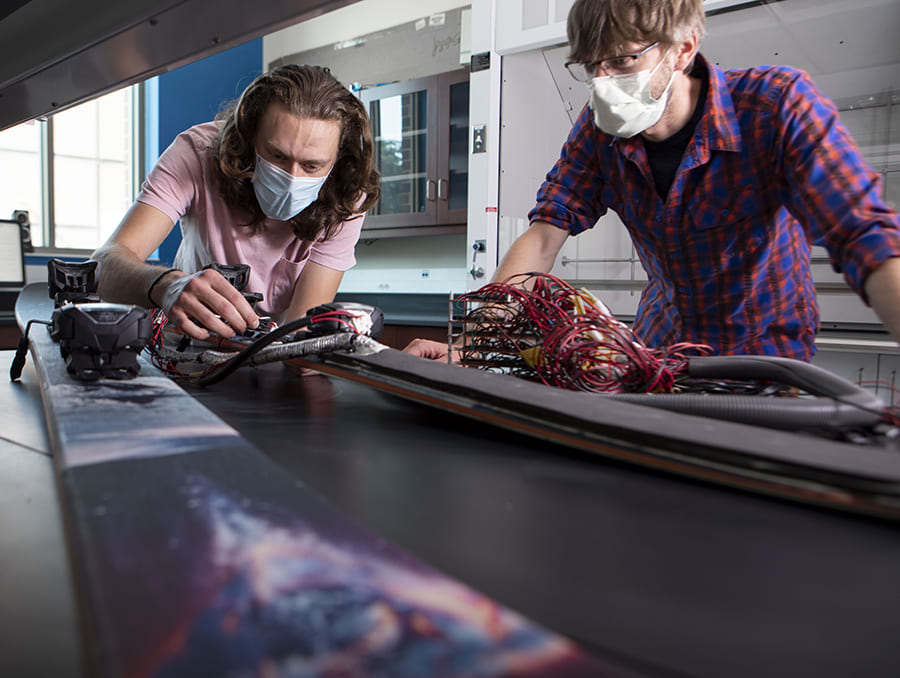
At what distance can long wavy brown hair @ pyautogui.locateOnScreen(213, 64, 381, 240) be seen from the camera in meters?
1.29

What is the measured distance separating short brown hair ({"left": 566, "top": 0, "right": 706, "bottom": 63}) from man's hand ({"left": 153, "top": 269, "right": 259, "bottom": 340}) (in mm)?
727

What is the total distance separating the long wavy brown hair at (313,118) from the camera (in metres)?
1.29

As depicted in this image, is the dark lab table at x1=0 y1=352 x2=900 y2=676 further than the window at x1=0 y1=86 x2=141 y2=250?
No

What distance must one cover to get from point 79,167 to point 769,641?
16.5 ft

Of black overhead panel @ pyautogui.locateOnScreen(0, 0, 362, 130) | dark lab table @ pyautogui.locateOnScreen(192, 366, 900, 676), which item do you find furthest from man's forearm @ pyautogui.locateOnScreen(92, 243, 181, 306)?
dark lab table @ pyautogui.locateOnScreen(192, 366, 900, 676)

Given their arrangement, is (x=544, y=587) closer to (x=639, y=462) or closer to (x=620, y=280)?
(x=639, y=462)

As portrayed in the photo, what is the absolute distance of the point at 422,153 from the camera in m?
3.38

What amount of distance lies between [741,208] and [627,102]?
0.27 m

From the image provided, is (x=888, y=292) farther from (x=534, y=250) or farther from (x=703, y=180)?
(x=534, y=250)

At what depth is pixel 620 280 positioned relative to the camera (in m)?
2.37

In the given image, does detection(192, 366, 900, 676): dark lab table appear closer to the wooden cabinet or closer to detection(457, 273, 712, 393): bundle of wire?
detection(457, 273, 712, 393): bundle of wire

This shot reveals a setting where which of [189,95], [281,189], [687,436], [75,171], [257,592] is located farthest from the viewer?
[75,171]

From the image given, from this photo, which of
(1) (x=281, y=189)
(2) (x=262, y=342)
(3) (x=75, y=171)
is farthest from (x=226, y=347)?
(3) (x=75, y=171)

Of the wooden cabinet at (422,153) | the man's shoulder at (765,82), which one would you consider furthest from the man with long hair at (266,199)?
the wooden cabinet at (422,153)
